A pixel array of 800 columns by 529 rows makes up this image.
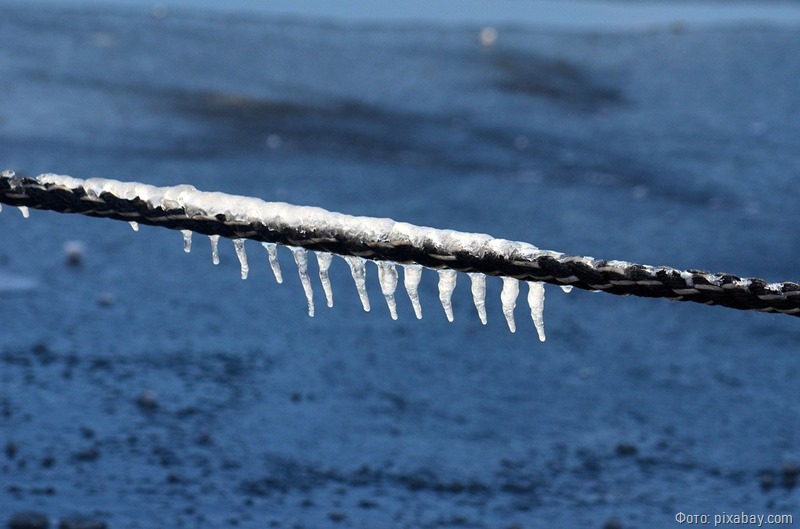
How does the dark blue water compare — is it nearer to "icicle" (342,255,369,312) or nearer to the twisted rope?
"icicle" (342,255,369,312)

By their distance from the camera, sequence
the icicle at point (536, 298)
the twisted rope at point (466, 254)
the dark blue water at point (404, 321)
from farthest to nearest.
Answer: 1. the dark blue water at point (404, 321)
2. the icicle at point (536, 298)
3. the twisted rope at point (466, 254)

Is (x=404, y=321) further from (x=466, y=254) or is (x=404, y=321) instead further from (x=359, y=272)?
(x=466, y=254)

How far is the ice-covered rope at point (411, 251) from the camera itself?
2006 millimetres

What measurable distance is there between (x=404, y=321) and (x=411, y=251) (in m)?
3.01

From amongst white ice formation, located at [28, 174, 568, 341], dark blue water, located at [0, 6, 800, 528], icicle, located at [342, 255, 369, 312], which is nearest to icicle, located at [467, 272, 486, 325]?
white ice formation, located at [28, 174, 568, 341]

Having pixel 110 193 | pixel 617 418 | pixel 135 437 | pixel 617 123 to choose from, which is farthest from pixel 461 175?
pixel 110 193

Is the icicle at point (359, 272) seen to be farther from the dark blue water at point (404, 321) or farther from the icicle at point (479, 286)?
the dark blue water at point (404, 321)

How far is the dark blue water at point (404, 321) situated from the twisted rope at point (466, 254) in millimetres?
1549

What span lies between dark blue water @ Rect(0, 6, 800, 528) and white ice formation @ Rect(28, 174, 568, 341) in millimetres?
1483

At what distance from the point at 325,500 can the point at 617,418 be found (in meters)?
1.25

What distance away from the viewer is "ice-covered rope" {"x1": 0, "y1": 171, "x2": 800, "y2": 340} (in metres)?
2.01

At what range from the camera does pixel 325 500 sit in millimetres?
3605

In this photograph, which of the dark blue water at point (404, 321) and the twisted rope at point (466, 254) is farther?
the dark blue water at point (404, 321)

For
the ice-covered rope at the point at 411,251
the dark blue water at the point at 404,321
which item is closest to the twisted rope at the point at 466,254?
the ice-covered rope at the point at 411,251
